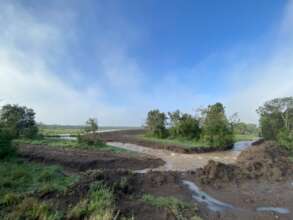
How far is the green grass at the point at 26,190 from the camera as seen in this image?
3.19m

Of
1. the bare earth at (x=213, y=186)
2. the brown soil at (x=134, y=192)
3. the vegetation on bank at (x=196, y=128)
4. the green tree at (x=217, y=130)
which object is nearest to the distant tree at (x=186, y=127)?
the vegetation on bank at (x=196, y=128)

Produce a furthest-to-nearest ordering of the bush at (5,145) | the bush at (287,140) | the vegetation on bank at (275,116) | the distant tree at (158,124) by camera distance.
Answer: the distant tree at (158,124), the vegetation on bank at (275,116), the bush at (287,140), the bush at (5,145)

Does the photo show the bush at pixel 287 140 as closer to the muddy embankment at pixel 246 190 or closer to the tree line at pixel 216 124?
the tree line at pixel 216 124

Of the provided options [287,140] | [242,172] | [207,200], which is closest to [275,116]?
[287,140]

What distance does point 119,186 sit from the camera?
5.05m

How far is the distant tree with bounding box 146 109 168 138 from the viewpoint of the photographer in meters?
22.2

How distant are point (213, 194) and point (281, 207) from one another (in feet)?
5.58

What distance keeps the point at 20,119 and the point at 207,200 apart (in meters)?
18.5

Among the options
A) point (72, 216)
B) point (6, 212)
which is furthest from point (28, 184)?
point (72, 216)

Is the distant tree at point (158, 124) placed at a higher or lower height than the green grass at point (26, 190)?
higher

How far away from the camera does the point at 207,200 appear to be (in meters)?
5.04

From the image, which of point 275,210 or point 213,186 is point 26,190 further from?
point 275,210

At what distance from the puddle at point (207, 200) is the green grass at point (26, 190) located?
11.9 feet

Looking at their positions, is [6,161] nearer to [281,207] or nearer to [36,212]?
[36,212]
